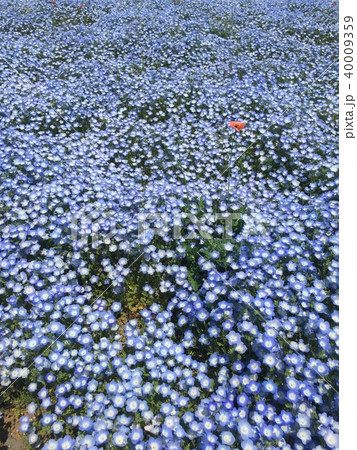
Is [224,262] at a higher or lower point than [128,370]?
higher

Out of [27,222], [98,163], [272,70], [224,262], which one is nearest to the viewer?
[224,262]

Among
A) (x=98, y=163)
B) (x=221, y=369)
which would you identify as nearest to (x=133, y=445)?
(x=221, y=369)

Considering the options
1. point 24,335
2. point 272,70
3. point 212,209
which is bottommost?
point 24,335

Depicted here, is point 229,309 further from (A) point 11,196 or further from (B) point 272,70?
(B) point 272,70

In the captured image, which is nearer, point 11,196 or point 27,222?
point 27,222

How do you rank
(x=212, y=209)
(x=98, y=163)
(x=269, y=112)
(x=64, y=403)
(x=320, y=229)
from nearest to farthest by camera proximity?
(x=64, y=403) → (x=320, y=229) → (x=212, y=209) → (x=98, y=163) → (x=269, y=112)

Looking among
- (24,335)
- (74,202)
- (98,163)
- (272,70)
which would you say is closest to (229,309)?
(24,335)
